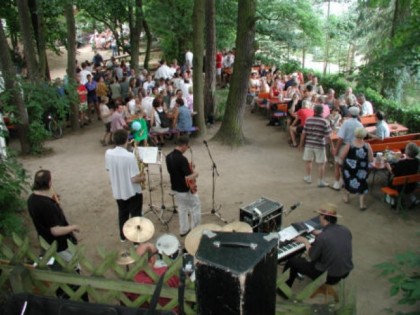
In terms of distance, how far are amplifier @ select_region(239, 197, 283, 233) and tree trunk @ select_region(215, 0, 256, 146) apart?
5.07 m

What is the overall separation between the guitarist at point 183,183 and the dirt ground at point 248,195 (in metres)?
0.49

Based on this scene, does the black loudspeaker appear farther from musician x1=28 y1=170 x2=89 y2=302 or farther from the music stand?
the music stand

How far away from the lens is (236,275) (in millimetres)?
1564

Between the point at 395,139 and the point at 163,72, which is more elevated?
the point at 163,72

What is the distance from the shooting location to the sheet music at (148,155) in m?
6.75

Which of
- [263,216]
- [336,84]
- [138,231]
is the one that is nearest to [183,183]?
[263,216]

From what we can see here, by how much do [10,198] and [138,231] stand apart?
9.95 ft

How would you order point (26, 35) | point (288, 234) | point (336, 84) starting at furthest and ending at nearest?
point (336, 84), point (26, 35), point (288, 234)

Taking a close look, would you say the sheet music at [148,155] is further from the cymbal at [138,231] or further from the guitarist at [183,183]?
the cymbal at [138,231]

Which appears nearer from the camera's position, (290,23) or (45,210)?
(45,210)

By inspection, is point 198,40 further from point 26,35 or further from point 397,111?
point 397,111

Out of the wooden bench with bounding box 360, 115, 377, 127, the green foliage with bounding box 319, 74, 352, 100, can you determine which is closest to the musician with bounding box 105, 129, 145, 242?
the wooden bench with bounding box 360, 115, 377, 127

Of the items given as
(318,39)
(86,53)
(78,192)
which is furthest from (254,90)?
(86,53)

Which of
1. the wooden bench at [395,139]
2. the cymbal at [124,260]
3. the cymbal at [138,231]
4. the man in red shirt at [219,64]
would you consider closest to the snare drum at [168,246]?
the cymbal at [138,231]
